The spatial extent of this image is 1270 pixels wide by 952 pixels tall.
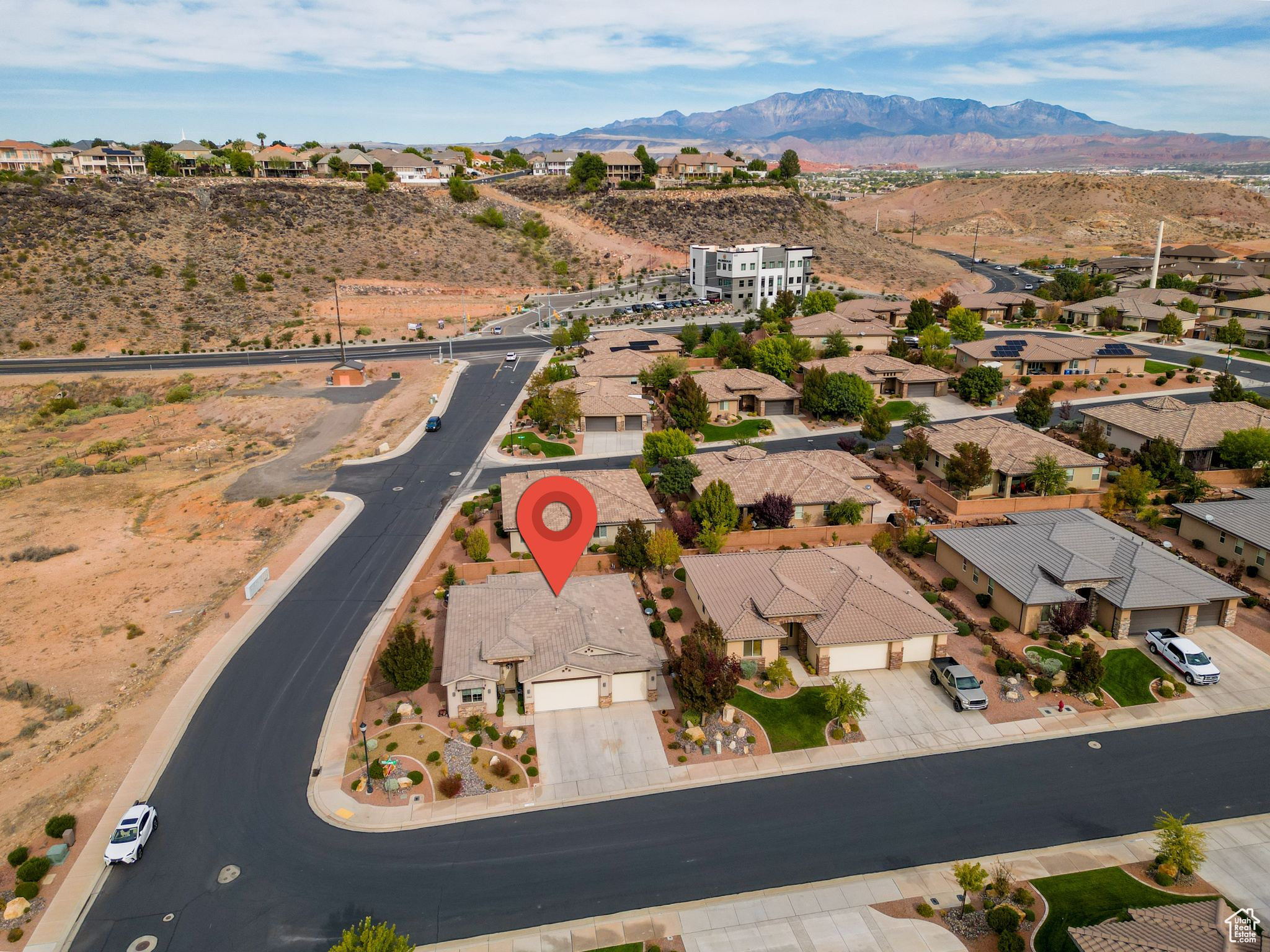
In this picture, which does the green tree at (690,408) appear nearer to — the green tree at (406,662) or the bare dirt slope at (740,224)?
the green tree at (406,662)

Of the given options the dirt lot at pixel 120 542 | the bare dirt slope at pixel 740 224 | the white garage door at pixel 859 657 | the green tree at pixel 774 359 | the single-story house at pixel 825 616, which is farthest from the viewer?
the bare dirt slope at pixel 740 224

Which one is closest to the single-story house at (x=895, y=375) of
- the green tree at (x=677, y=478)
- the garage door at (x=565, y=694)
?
the green tree at (x=677, y=478)

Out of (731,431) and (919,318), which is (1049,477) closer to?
(731,431)

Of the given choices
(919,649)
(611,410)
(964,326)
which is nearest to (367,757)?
(919,649)

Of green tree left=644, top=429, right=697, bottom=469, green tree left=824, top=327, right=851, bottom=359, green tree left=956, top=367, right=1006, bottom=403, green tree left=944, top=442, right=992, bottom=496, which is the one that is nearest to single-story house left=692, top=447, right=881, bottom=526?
green tree left=644, top=429, right=697, bottom=469

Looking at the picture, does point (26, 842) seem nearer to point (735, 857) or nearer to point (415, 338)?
point (735, 857)

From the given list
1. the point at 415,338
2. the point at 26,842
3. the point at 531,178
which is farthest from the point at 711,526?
the point at 531,178
